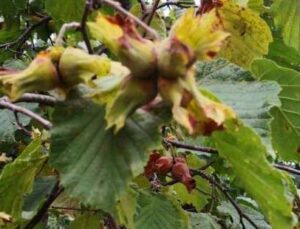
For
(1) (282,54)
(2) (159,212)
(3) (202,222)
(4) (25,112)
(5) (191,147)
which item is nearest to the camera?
(4) (25,112)

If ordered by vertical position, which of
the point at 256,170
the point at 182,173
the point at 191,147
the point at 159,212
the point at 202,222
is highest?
the point at 256,170

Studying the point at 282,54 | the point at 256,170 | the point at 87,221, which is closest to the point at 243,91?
the point at 256,170

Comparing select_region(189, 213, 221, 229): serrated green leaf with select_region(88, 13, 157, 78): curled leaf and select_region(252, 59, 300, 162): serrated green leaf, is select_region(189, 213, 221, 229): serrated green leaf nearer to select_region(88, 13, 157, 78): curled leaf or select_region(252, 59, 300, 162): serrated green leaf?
select_region(252, 59, 300, 162): serrated green leaf

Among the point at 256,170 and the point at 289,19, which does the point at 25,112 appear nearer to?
the point at 256,170

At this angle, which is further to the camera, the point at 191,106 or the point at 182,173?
the point at 182,173

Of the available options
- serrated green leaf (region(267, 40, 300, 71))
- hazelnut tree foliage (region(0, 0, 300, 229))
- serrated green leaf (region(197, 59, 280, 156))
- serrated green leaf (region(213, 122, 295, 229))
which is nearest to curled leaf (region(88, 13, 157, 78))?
hazelnut tree foliage (region(0, 0, 300, 229))

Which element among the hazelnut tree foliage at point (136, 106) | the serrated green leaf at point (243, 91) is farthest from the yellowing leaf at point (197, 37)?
the serrated green leaf at point (243, 91)
